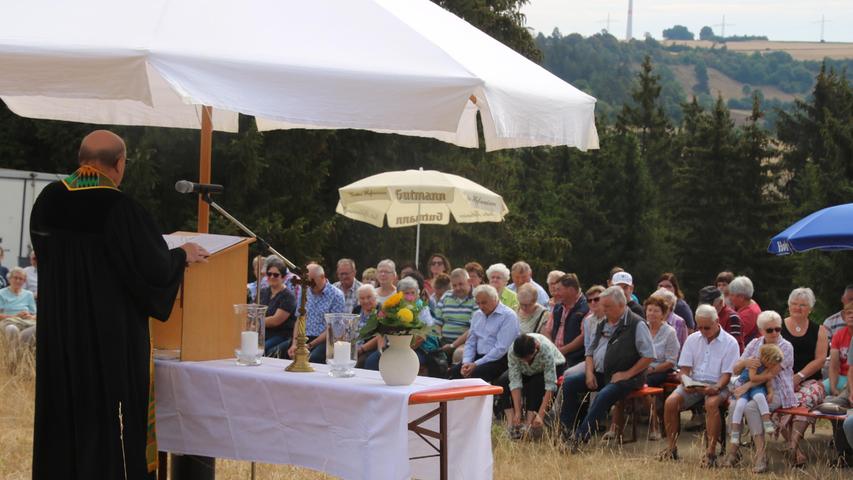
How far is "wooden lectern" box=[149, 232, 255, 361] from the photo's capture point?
4.98 meters

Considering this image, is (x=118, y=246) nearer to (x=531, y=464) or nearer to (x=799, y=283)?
(x=531, y=464)

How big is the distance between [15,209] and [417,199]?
892 cm

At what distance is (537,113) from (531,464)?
12.2ft

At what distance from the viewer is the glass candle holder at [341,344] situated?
189 inches

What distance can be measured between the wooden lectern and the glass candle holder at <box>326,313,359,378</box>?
52cm

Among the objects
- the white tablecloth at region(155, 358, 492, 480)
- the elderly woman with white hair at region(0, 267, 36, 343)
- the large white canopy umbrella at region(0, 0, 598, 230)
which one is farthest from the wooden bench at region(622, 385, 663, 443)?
the elderly woman with white hair at region(0, 267, 36, 343)

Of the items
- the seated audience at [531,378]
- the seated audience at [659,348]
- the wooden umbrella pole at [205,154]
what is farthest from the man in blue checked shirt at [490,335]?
the wooden umbrella pole at [205,154]

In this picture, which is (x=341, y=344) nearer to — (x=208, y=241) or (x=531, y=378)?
(x=208, y=241)

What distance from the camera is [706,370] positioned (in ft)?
28.2

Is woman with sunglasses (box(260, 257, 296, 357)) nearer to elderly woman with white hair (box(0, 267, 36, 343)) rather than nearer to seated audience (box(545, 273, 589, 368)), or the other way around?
seated audience (box(545, 273, 589, 368))

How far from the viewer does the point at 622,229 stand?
42438 millimetres

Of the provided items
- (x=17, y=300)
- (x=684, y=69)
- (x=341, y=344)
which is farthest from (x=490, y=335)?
(x=684, y=69)

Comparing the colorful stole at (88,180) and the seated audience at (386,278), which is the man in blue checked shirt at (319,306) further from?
the colorful stole at (88,180)

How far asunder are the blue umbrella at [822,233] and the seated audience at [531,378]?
7.22ft
